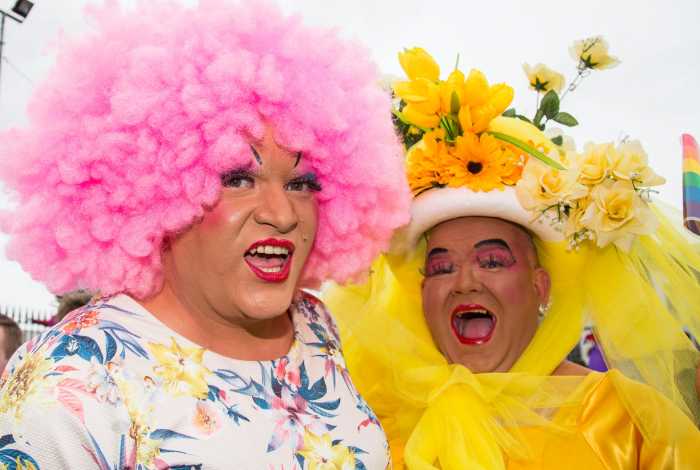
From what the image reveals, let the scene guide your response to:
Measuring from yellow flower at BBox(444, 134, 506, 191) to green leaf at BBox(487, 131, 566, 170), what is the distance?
1.2 inches

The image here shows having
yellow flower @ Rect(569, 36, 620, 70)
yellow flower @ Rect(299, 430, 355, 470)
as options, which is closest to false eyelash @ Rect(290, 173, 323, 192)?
yellow flower @ Rect(299, 430, 355, 470)

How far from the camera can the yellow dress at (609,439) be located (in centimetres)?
233

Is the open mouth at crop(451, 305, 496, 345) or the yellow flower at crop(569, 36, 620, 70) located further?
the yellow flower at crop(569, 36, 620, 70)

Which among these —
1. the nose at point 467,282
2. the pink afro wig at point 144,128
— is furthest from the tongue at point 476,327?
the pink afro wig at point 144,128

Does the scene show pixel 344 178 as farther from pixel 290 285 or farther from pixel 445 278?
pixel 445 278

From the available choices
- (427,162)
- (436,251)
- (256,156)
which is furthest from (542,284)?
(256,156)

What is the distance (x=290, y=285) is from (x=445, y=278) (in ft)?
2.98

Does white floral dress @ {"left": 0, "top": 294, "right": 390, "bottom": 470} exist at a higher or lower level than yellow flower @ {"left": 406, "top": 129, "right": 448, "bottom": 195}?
lower

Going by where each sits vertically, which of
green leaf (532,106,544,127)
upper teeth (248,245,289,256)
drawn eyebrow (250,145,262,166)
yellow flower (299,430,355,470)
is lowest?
yellow flower (299,430,355,470)

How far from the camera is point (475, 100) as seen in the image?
260cm

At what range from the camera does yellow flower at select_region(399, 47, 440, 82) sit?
8.71ft

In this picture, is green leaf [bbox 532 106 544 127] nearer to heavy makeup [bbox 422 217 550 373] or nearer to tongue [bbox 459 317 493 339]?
heavy makeup [bbox 422 217 550 373]

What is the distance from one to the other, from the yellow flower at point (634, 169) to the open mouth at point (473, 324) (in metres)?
0.66

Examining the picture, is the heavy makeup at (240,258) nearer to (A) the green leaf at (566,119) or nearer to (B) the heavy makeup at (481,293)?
(B) the heavy makeup at (481,293)
